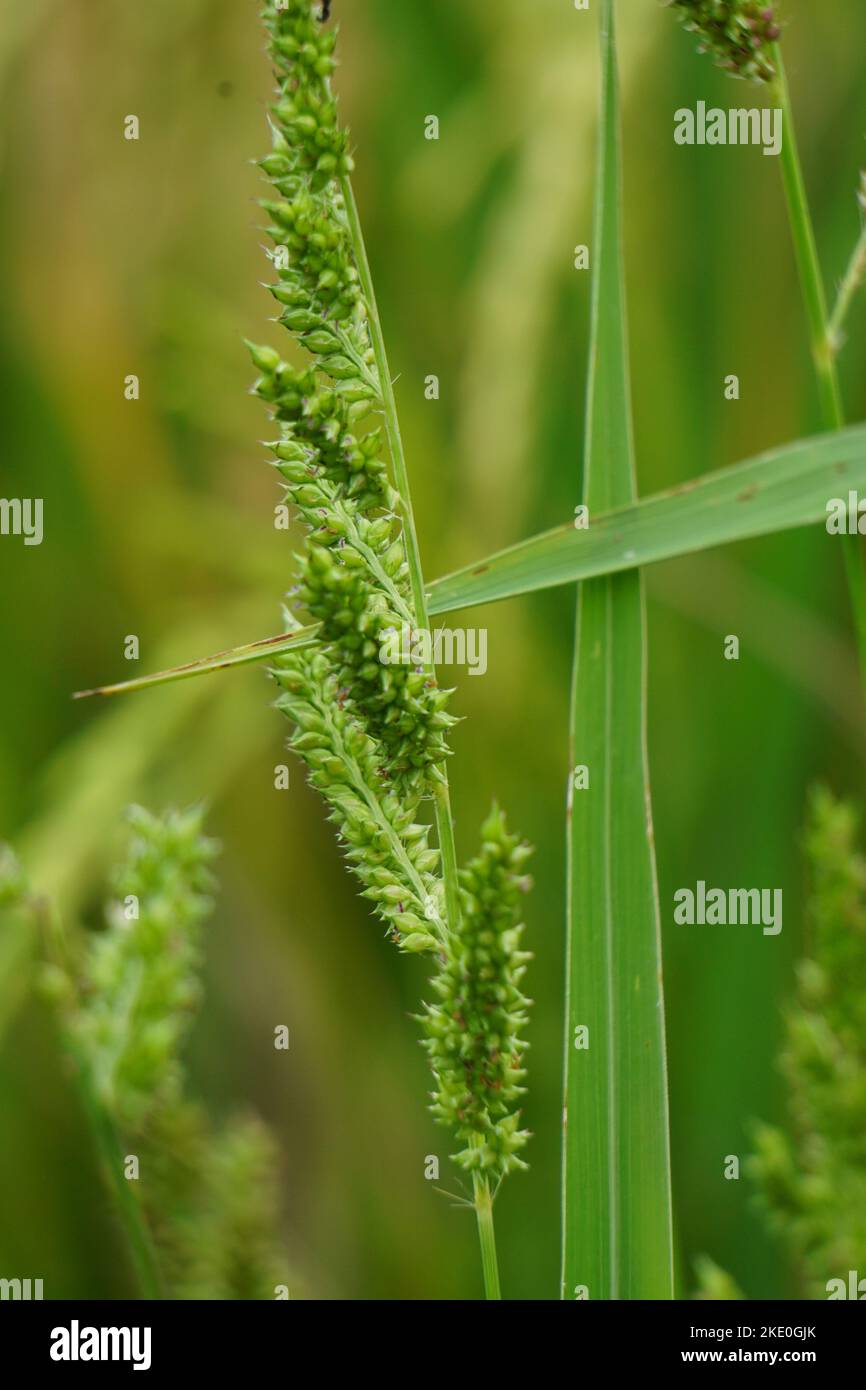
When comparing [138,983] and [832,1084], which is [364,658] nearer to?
[138,983]

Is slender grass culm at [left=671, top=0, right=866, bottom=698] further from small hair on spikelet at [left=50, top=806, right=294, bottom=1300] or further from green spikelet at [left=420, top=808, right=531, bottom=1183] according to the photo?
small hair on spikelet at [left=50, top=806, right=294, bottom=1300]

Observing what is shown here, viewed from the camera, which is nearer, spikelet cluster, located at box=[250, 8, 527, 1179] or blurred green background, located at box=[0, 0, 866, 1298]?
spikelet cluster, located at box=[250, 8, 527, 1179]

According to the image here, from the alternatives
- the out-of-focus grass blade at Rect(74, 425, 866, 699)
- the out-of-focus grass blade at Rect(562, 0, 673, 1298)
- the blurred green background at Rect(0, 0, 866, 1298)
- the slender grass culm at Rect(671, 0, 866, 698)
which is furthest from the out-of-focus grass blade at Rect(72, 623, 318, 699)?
the blurred green background at Rect(0, 0, 866, 1298)

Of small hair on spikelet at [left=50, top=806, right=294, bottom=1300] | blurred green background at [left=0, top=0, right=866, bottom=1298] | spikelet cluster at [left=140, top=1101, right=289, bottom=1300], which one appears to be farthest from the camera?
blurred green background at [left=0, top=0, right=866, bottom=1298]

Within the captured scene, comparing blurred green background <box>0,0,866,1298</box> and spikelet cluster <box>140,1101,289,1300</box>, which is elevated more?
blurred green background <box>0,0,866,1298</box>

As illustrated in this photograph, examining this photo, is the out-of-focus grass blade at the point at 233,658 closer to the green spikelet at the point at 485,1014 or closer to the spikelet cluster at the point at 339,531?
the spikelet cluster at the point at 339,531
